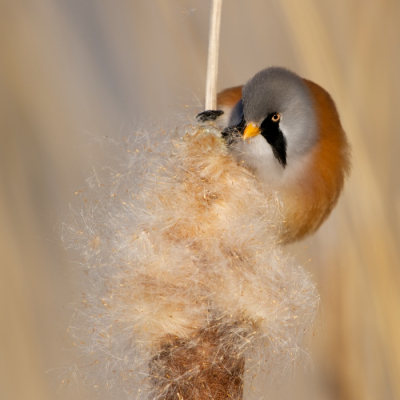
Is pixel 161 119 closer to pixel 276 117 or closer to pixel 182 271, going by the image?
pixel 276 117

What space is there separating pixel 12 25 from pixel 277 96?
1.20 metres

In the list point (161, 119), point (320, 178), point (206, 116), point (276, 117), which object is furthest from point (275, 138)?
point (161, 119)

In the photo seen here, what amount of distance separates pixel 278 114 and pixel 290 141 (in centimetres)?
14

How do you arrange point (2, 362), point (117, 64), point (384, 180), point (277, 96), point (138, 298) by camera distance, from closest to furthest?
point (138, 298)
point (277, 96)
point (2, 362)
point (384, 180)
point (117, 64)

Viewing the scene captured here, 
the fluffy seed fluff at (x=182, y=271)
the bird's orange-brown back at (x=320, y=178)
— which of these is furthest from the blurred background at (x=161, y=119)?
the fluffy seed fluff at (x=182, y=271)

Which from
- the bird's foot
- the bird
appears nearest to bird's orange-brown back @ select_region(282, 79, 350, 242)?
the bird

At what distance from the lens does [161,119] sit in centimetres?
182

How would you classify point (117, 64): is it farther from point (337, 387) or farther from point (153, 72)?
point (337, 387)

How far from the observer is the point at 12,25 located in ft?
6.74

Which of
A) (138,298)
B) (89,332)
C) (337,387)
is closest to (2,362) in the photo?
(89,332)

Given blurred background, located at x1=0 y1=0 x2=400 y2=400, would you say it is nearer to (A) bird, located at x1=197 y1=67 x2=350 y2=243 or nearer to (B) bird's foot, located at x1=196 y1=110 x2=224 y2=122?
(A) bird, located at x1=197 y1=67 x2=350 y2=243

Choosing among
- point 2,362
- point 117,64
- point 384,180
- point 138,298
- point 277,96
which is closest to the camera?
point 138,298

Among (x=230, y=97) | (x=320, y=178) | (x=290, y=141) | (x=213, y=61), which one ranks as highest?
(x=213, y=61)

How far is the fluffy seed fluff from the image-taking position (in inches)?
41.9
